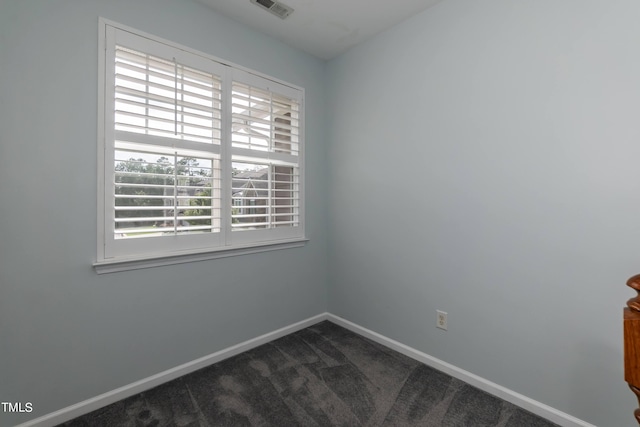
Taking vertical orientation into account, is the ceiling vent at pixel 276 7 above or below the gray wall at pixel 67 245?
above

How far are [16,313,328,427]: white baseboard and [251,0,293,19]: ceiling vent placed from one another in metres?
2.51

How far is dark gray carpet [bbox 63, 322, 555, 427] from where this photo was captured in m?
1.61

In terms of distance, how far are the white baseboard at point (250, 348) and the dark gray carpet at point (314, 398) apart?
36mm

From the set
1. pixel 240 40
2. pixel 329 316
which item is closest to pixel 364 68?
pixel 240 40

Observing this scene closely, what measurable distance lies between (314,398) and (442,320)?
40.2 inches

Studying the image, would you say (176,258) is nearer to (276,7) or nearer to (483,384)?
(276,7)

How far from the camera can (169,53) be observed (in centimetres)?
192

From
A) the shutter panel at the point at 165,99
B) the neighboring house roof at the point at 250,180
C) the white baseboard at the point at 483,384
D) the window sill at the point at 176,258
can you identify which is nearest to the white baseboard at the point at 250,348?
the white baseboard at the point at 483,384

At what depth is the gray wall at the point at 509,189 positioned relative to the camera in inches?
56.4

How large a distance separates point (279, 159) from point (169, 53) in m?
1.07

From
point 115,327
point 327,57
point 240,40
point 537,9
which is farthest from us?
point 327,57

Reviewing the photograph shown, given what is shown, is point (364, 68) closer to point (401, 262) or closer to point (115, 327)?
point (401, 262)

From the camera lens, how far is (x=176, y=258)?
1.98 m

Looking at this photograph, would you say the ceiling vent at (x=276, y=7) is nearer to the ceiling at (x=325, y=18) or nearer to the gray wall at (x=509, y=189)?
the ceiling at (x=325, y=18)
